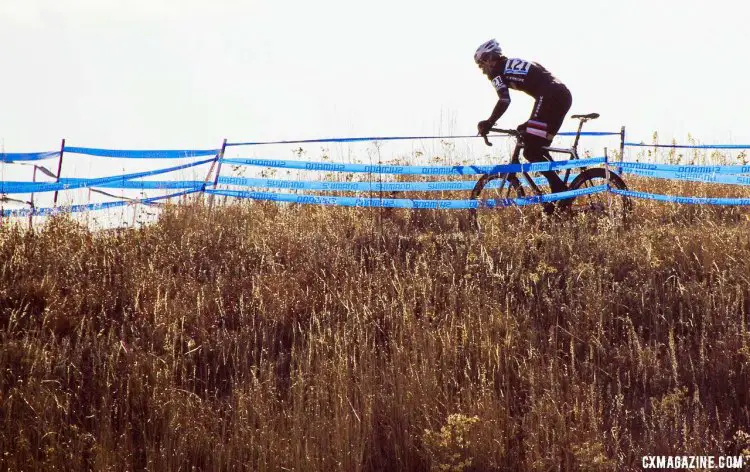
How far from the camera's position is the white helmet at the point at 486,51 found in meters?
12.2

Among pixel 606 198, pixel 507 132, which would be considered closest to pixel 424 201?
→ pixel 507 132

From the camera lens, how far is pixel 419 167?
13.0 metres

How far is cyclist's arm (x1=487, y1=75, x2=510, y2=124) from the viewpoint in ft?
39.8

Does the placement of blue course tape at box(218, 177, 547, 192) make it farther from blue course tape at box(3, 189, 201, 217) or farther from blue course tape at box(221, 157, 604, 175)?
blue course tape at box(3, 189, 201, 217)

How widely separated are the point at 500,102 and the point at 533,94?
42cm

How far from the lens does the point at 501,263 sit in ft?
33.2

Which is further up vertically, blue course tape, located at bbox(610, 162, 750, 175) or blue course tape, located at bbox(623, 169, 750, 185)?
blue course tape, located at bbox(610, 162, 750, 175)

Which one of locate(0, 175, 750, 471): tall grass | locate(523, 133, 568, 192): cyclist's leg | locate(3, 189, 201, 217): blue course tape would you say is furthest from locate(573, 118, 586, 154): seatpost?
locate(3, 189, 201, 217): blue course tape

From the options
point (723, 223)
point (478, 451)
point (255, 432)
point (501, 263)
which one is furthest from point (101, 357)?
point (723, 223)

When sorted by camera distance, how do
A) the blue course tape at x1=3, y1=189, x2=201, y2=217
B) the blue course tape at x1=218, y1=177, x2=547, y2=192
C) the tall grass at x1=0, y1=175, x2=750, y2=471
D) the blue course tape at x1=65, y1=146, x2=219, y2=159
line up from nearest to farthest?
the tall grass at x1=0, y1=175, x2=750, y2=471
the blue course tape at x1=3, y1=189, x2=201, y2=217
the blue course tape at x1=218, y1=177, x2=547, y2=192
the blue course tape at x1=65, y1=146, x2=219, y2=159

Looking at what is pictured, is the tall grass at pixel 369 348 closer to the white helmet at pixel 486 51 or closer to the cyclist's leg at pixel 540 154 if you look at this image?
the cyclist's leg at pixel 540 154

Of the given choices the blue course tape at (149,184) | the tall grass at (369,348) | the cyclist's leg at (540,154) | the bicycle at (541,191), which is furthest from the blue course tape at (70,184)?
the cyclist's leg at (540,154)

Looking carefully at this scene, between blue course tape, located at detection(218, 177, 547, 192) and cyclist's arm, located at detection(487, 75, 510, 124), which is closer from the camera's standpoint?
cyclist's arm, located at detection(487, 75, 510, 124)

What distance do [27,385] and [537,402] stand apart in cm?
347
